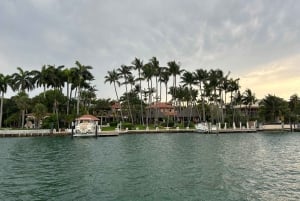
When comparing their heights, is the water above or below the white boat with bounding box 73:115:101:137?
below

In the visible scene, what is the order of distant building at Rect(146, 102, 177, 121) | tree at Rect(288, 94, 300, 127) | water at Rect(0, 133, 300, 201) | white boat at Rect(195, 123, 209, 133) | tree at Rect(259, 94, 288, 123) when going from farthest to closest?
distant building at Rect(146, 102, 177, 121) < tree at Rect(288, 94, 300, 127) < tree at Rect(259, 94, 288, 123) < white boat at Rect(195, 123, 209, 133) < water at Rect(0, 133, 300, 201)

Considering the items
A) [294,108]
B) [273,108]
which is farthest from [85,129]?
[294,108]

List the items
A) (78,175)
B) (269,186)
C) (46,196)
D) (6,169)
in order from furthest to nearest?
(6,169), (78,175), (269,186), (46,196)

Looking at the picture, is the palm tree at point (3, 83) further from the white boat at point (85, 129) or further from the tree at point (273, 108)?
the tree at point (273, 108)

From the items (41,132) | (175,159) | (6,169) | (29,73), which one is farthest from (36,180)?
(29,73)

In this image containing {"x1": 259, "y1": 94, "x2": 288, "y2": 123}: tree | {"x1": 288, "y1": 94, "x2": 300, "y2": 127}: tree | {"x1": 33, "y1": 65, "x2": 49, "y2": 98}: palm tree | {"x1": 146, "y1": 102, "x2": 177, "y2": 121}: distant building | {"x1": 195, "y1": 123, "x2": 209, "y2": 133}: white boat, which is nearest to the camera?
{"x1": 195, "y1": 123, "x2": 209, "y2": 133}: white boat

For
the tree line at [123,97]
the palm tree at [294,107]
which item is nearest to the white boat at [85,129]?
the tree line at [123,97]

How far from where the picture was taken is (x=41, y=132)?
212ft

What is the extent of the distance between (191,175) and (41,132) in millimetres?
53651

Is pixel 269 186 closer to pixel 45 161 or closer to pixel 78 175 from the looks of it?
pixel 78 175

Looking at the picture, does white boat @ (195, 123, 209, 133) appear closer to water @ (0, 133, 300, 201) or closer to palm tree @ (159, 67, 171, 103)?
palm tree @ (159, 67, 171, 103)

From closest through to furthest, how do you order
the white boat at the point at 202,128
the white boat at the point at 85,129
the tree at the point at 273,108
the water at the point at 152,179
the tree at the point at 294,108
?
the water at the point at 152,179 → the white boat at the point at 85,129 → the white boat at the point at 202,128 → the tree at the point at 273,108 → the tree at the point at 294,108

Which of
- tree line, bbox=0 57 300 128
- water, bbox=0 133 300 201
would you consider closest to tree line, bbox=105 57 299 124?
tree line, bbox=0 57 300 128

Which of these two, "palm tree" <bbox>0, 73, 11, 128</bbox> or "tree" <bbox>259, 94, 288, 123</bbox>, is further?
"tree" <bbox>259, 94, 288, 123</bbox>
